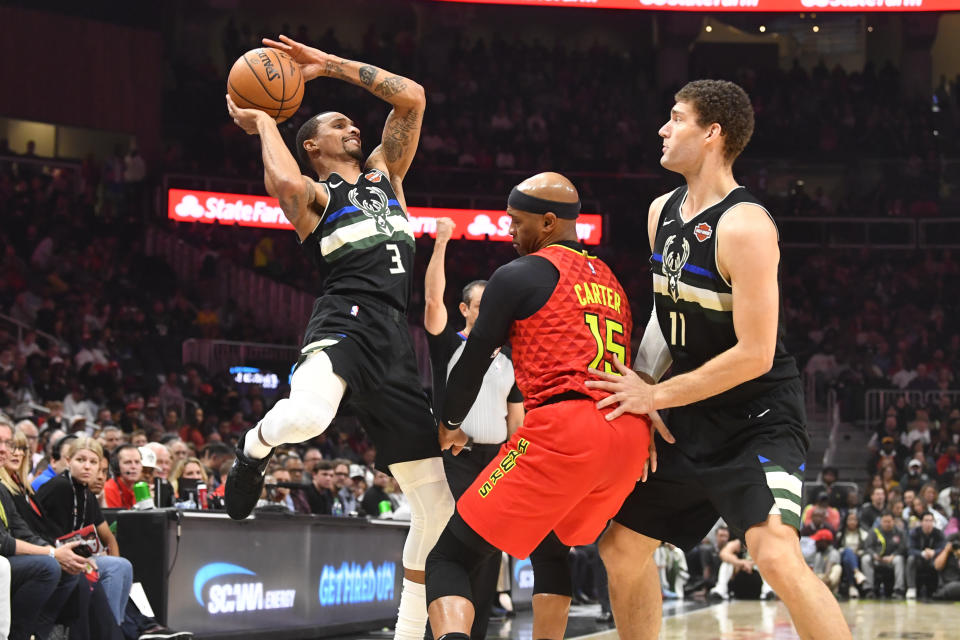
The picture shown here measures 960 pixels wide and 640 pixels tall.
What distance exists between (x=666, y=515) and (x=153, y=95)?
2228cm

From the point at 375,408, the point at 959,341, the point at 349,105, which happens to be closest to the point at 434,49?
the point at 349,105

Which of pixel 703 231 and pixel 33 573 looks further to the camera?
pixel 33 573

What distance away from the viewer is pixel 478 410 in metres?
6.79

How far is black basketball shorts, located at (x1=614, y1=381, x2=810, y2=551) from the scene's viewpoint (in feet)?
13.1

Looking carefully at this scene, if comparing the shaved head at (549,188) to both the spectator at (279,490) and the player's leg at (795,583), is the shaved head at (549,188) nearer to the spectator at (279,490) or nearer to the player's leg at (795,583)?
the player's leg at (795,583)

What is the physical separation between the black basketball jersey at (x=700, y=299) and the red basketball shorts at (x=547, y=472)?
396 mm

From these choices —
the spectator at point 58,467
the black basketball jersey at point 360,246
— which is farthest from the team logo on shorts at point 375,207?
the spectator at point 58,467

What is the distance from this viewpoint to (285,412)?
15.8ft

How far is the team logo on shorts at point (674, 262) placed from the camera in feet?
13.8

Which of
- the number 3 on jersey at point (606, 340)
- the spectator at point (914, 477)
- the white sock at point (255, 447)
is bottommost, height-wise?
the spectator at point (914, 477)

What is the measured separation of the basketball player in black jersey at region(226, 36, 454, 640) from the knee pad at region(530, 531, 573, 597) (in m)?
0.42

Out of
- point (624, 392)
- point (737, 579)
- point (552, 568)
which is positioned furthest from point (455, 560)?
point (737, 579)

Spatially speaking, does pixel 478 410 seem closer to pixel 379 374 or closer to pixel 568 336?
pixel 379 374

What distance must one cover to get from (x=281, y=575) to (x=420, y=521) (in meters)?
3.86
